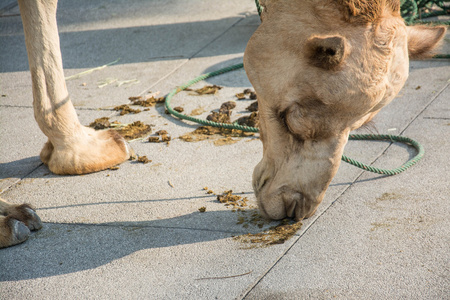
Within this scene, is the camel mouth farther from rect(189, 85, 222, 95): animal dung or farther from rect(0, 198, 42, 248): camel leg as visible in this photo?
rect(189, 85, 222, 95): animal dung

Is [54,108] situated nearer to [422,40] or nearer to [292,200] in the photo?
[292,200]

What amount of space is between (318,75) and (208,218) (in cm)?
130

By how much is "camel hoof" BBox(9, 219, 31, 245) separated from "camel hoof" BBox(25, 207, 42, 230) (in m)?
0.08

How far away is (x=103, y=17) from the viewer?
26.7 ft

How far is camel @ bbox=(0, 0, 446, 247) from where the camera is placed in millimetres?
2289

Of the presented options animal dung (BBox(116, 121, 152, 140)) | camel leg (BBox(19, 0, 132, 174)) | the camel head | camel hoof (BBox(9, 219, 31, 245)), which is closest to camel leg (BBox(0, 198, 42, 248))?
camel hoof (BBox(9, 219, 31, 245))

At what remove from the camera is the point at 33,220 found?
328 cm

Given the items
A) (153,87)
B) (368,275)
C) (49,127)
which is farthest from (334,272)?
(153,87)

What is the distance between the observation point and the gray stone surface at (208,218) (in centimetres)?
273

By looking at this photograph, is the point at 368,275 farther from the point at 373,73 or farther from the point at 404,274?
the point at 373,73

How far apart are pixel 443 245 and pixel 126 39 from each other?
5.23 m

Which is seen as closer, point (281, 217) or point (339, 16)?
point (339, 16)

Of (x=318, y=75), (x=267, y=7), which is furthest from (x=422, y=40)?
(x=267, y=7)

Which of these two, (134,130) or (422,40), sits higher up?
(422,40)
